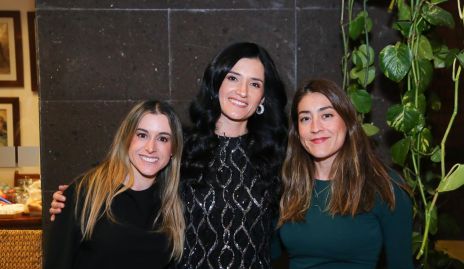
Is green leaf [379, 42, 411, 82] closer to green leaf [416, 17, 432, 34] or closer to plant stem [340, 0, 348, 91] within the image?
green leaf [416, 17, 432, 34]

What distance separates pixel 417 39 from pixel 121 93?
1.39 metres

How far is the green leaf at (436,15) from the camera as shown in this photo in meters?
2.00

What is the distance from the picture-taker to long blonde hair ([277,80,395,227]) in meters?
1.86

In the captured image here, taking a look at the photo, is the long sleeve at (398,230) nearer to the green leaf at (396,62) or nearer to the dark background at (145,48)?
the green leaf at (396,62)

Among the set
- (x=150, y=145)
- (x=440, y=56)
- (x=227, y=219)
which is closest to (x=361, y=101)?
(x=440, y=56)

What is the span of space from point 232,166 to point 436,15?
99 cm

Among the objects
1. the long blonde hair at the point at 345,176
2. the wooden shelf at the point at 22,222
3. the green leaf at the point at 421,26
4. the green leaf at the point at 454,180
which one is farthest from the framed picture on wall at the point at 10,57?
the green leaf at the point at 454,180

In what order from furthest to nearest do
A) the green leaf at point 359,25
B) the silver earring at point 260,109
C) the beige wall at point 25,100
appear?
the beige wall at point 25,100
the green leaf at point 359,25
the silver earring at point 260,109

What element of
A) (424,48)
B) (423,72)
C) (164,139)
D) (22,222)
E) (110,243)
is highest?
(424,48)

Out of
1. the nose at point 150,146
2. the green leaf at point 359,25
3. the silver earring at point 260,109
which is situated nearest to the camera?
the nose at point 150,146

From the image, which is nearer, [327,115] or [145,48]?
[327,115]

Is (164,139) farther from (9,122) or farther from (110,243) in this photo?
(9,122)

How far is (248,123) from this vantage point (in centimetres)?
225

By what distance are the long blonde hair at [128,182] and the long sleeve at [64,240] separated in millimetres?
33
